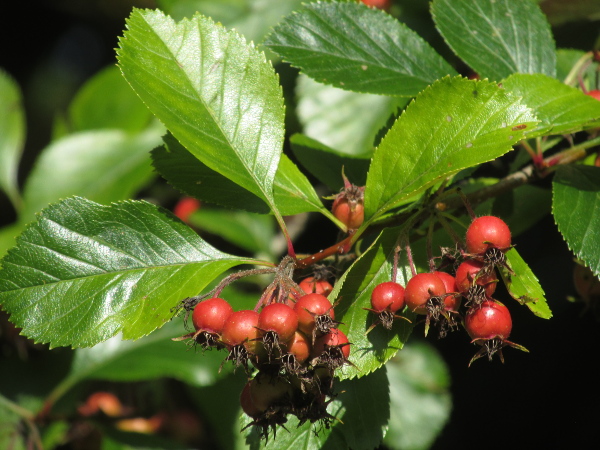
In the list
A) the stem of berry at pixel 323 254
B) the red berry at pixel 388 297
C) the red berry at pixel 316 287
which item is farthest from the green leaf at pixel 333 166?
the red berry at pixel 388 297

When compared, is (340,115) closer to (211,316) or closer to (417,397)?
(417,397)

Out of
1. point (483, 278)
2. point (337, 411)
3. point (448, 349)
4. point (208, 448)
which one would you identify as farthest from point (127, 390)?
point (483, 278)

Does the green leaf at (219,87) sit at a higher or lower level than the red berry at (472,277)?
higher

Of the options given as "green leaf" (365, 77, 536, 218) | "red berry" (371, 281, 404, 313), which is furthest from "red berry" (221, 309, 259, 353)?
"green leaf" (365, 77, 536, 218)

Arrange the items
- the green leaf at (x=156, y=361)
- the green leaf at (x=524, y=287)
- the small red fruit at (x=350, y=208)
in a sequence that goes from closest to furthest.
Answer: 1. the green leaf at (x=524, y=287)
2. the small red fruit at (x=350, y=208)
3. the green leaf at (x=156, y=361)

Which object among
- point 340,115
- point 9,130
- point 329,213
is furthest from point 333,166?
point 9,130

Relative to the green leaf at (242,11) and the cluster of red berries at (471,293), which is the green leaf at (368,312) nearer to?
the cluster of red berries at (471,293)

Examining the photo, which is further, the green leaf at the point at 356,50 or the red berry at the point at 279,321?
the green leaf at the point at 356,50

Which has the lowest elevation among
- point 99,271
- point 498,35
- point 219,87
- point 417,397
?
point 417,397
